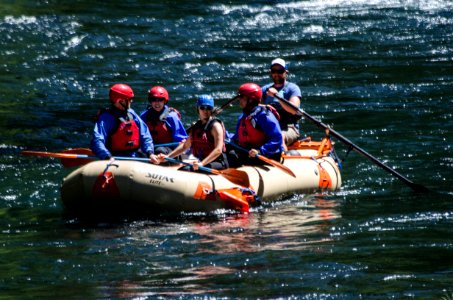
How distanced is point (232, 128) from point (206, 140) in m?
5.44

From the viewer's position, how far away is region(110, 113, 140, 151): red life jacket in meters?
12.9

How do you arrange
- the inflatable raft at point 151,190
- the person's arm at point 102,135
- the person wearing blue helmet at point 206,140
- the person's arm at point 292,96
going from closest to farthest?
the inflatable raft at point 151,190 < the person's arm at point 102,135 < the person wearing blue helmet at point 206,140 < the person's arm at point 292,96

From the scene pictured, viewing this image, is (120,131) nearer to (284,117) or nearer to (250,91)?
(250,91)

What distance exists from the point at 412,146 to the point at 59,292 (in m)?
9.57

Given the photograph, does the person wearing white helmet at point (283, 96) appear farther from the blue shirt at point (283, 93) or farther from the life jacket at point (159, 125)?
the life jacket at point (159, 125)

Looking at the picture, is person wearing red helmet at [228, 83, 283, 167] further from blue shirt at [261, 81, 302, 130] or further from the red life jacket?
the red life jacket

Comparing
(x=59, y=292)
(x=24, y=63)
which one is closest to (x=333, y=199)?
(x=59, y=292)

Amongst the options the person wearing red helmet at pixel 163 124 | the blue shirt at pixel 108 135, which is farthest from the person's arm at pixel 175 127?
the blue shirt at pixel 108 135

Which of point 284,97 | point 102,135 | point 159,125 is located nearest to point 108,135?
point 102,135

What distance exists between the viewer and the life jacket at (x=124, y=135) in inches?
509

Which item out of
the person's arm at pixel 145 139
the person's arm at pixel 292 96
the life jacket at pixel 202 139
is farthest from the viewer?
the person's arm at pixel 292 96

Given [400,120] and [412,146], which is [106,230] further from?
[400,120]

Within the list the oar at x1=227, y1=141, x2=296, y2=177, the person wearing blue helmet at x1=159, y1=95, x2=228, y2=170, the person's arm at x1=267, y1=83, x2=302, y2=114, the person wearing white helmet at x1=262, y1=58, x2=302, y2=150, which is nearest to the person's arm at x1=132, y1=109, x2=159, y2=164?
the person wearing blue helmet at x1=159, y1=95, x2=228, y2=170

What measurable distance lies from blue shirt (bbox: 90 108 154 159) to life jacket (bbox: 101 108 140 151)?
4cm
